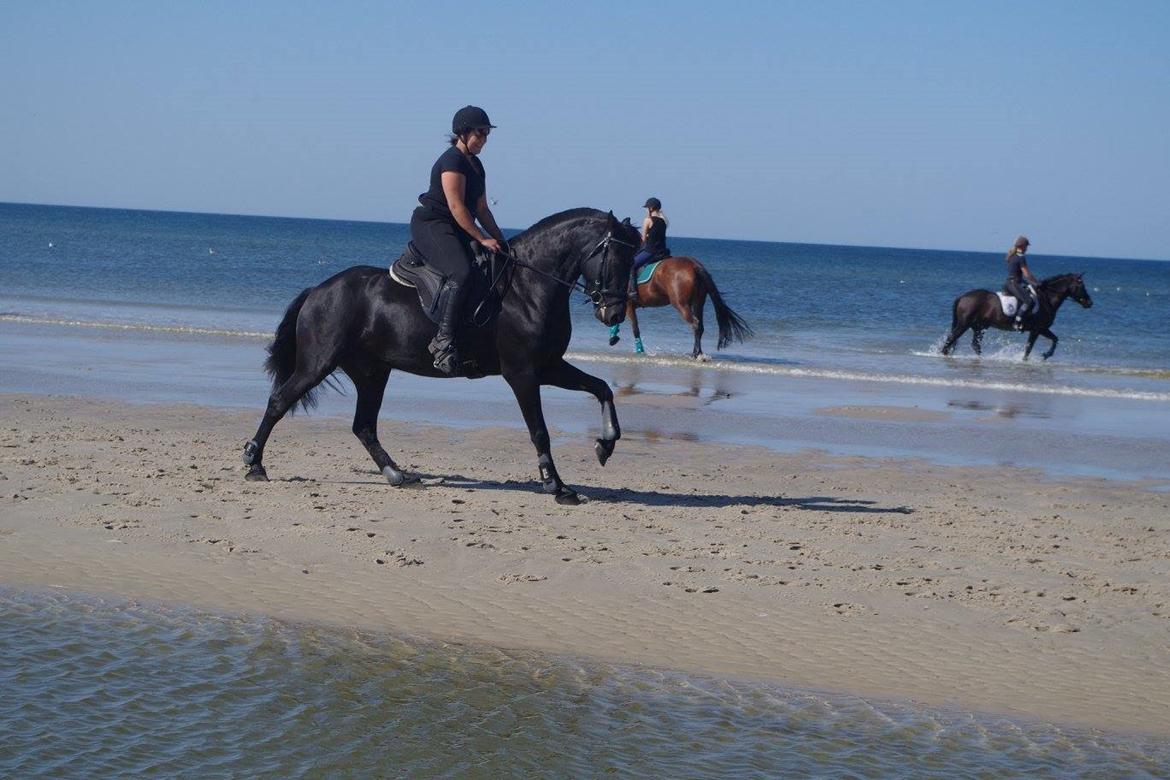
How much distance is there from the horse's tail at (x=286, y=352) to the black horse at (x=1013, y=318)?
65.7ft

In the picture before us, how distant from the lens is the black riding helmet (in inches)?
372

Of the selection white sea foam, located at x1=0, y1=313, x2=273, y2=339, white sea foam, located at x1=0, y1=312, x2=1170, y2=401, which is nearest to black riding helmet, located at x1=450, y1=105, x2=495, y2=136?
white sea foam, located at x1=0, y1=312, x2=1170, y2=401

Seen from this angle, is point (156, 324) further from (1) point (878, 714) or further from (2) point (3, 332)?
(1) point (878, 714)

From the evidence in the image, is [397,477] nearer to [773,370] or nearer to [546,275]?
[546,275]

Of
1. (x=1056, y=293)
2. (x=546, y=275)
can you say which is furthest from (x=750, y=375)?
(x=546, y=275)

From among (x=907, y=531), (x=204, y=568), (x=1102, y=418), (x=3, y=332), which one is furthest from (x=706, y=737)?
(x=3, y=332)

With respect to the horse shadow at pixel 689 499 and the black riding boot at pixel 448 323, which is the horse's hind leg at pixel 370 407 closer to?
the horse shadow at pixel 689 499

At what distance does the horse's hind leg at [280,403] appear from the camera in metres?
10.0

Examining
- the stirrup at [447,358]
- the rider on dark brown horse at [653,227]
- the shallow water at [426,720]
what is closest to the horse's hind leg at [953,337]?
the rider on dark brown horse at [653,227]

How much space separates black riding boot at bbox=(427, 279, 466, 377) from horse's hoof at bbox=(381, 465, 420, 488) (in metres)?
1.00

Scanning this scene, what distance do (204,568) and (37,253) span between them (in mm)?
57454

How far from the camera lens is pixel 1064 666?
6.61 metres

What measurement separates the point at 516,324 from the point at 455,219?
0.86 m

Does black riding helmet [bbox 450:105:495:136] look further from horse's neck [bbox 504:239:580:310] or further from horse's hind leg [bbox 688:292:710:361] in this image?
horse's hind leg [bbox 688:292:710:361]
